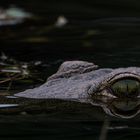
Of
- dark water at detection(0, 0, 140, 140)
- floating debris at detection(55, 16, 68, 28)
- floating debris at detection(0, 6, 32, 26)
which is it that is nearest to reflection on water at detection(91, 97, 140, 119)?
dark water at detection(0, 0, 140, 140)

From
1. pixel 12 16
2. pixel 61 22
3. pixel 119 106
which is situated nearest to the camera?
pixel 119 106

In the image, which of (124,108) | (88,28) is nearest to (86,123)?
(124,108)

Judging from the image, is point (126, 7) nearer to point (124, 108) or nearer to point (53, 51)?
point (53, 51)

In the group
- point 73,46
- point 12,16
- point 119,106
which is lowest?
point 119,106

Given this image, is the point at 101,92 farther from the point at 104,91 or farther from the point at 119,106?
the point at 119,106

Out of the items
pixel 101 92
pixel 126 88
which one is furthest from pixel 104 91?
pixel 126 88

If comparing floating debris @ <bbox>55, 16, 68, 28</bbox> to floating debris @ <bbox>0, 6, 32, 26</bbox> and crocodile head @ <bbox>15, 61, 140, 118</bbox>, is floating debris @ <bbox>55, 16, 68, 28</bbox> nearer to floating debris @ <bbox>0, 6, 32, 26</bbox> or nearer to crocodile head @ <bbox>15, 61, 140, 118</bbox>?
floating debris @ <bbox>0, 6, 32, 26</bbox>

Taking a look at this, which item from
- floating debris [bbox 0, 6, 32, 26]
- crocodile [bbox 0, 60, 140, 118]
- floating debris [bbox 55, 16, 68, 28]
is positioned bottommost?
crocodile [bbox 0, 60, 140, 118]
